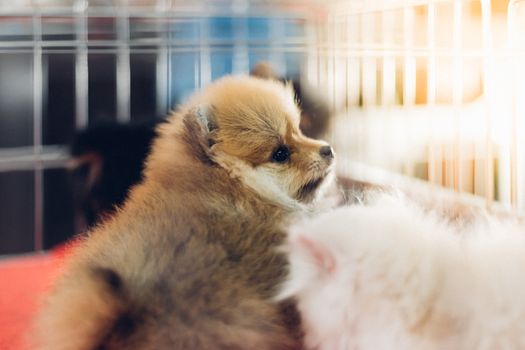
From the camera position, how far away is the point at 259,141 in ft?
3.12

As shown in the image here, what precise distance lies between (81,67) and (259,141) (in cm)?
101

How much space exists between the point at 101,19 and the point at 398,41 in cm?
78

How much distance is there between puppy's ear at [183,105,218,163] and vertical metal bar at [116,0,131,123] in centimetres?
69

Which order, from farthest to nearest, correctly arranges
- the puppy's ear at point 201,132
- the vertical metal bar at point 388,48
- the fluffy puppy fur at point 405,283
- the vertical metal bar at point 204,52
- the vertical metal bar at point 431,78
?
1. the vertical metal bar at point 204,52
2. the vertical metal bar at point 388,48
3. the vertical metal bar at point 431,78
4. the puppy's ear at point 201,132
5. the fluffy puppy fur at point 405,283

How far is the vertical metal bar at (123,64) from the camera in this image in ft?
5.13

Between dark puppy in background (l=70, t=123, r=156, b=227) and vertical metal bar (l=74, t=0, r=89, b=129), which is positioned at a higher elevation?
vertical metal bar (l=74, t=0, r=89, b=129)

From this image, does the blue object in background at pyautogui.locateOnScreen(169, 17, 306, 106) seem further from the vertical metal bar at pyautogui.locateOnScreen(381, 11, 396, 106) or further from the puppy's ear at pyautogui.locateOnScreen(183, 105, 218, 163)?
the puppy's ear at pyautogui.locateOnScreen(183, 105, 218, 163)

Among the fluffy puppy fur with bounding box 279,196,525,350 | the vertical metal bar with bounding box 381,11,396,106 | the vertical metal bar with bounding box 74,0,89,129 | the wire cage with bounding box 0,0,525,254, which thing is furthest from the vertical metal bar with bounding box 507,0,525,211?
the vertical metal bar with bounding box 74,0,89,129

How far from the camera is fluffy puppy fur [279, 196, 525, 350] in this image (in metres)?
0.61

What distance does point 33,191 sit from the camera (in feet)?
6.97

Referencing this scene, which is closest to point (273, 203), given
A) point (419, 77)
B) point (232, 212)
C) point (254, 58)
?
point (232, 212)

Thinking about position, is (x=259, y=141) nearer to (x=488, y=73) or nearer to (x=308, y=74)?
(x=488, y=73)

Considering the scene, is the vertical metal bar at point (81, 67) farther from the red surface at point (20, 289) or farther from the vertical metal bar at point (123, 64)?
the red surface at point (20, 289)

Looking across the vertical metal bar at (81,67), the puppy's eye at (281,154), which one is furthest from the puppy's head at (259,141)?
the vertical metal bar at (81,67)
